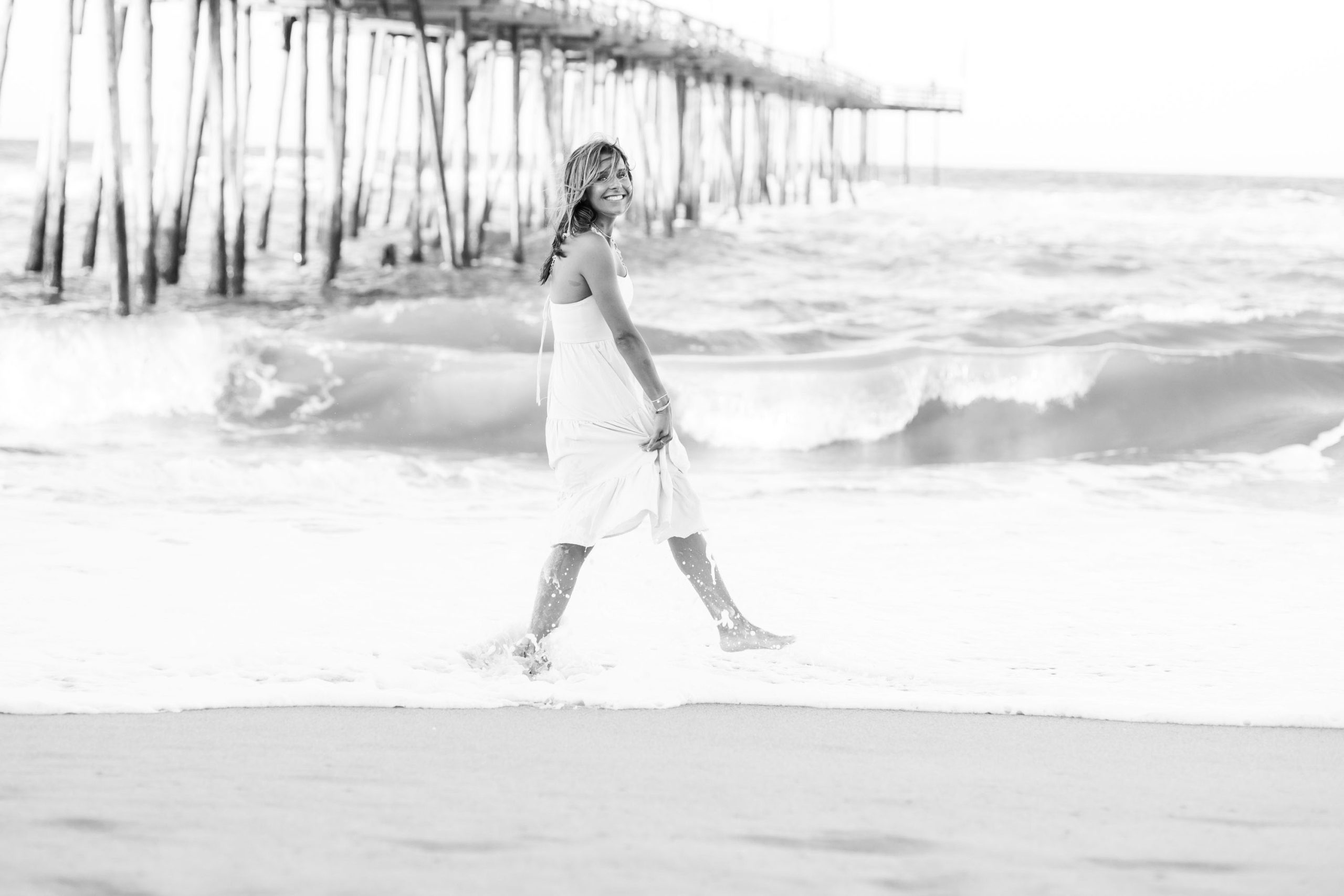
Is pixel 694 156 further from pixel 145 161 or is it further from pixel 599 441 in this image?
pixel 599 441

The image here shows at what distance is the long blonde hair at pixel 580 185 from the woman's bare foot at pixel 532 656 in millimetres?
862

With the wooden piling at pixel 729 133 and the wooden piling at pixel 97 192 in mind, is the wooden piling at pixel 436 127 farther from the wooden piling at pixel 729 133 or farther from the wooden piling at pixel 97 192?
the wooden piling at pixel 729 133

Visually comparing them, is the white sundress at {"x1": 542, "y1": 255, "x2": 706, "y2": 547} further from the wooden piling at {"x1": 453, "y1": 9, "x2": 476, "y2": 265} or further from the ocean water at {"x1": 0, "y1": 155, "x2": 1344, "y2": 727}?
→ the wooden piling at {"x1": 453, "y1": 9, "x2": 476, "y2": 265}

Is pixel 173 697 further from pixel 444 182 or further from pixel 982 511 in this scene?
pixel 444 182

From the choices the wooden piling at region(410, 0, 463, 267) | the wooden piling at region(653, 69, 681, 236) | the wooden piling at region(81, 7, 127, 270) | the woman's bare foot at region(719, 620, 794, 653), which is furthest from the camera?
the wooden piling at region(653, 69, 681, 236)

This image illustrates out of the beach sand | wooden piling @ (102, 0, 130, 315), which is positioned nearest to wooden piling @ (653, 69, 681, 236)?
wooden piling @ (102, 0, 130, 315)

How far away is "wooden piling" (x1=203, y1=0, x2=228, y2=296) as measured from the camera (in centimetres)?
1347

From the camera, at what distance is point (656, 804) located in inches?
85.7

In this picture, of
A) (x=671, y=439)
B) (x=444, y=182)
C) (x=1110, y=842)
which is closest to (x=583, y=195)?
(x=671, y=439)

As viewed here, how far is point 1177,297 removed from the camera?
17.1 m

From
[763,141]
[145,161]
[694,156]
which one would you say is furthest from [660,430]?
[763,141]

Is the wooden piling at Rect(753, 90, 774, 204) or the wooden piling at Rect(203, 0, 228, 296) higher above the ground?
the wooden piling at Rect(753, 90, 774, 204)

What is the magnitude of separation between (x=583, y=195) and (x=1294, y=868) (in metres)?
1.87

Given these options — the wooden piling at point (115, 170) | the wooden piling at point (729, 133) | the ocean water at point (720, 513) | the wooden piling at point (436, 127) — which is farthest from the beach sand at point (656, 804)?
the wooden piling at point (729, 133)
